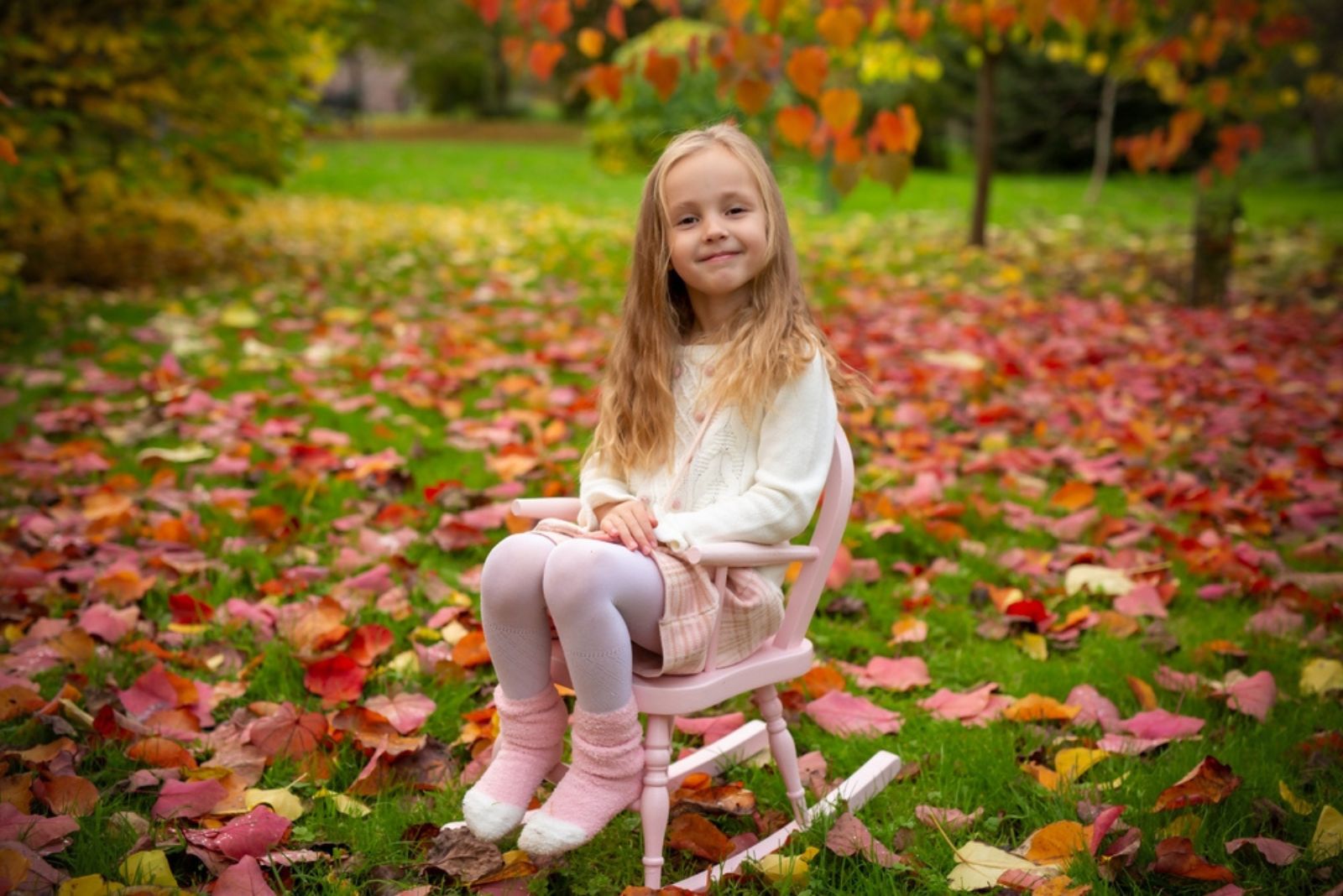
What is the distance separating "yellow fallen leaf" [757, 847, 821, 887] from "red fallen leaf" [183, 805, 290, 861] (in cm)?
77

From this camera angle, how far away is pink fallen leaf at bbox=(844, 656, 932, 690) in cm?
249

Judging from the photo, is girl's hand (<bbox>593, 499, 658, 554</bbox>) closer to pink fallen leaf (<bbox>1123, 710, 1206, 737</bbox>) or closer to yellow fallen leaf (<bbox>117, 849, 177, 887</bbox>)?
yellow fallen leaf (<bbox>117, 849, 177, 887</bbox>)

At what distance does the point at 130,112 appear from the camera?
19.6 ft

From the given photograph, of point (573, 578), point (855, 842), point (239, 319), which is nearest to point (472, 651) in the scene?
point (573, 578)

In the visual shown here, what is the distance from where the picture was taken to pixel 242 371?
193 inches

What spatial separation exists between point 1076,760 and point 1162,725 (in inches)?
9.3

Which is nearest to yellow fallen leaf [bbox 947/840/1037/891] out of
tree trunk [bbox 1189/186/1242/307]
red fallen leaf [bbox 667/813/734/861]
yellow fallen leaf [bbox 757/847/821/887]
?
yellow fallen leaf [bbox 757/847/821/887]

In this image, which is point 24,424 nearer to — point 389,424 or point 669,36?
point 389,424

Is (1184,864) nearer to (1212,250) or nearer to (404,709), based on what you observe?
(404,709)

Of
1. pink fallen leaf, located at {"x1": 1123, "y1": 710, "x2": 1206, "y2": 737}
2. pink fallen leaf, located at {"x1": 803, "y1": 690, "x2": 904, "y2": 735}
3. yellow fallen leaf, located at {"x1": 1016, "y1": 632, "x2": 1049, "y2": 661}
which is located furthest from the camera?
yellow fallen leaf, located at {"x1": 1016, "y1": 632, "x2": 1049, "y2": 661}

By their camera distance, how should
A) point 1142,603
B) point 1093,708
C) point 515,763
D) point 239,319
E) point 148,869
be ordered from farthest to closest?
point 239,319
point 1142,603
point 1093,708
point 515,763
point 148,869

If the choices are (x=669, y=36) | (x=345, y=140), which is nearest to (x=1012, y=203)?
(x=669, y=36)

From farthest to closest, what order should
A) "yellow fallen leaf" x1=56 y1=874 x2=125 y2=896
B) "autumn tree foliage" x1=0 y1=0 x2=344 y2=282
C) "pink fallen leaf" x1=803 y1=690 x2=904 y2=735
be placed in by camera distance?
"autumn tree foliage" x1=0 y1=0 x2=344 y2=282, "pink fallen leaf" x1=803 y1=690 x2=904 y2=735, "yellow fallen leaf" x1=56 y1=874 x2=125 y2=896

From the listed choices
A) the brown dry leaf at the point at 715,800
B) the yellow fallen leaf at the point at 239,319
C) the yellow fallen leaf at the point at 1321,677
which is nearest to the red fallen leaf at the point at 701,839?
the brown dry leaf at the point at 715,800
